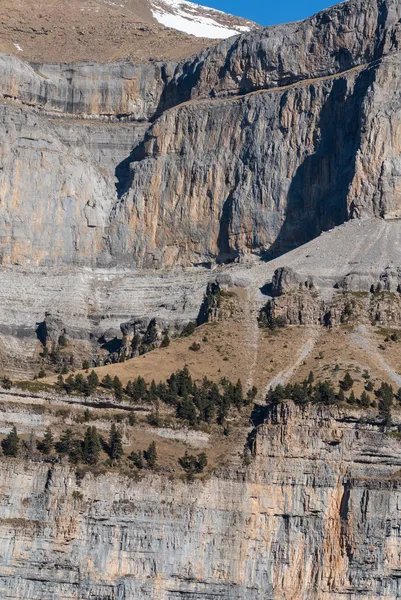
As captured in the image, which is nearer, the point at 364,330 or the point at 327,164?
the point at 364,330

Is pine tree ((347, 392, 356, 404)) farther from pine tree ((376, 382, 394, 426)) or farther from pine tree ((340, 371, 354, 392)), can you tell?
pine tree ((340, 371, 354, 392))

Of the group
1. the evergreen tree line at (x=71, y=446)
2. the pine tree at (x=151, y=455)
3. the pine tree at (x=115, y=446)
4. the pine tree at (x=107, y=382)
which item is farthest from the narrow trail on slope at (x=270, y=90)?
the evergreen tree line at (x=71, y=446)

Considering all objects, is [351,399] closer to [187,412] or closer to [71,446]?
[187,412]

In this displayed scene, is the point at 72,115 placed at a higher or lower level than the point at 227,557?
higher

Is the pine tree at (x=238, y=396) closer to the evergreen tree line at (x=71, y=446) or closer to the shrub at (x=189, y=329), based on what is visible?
the evergreen tree line at (x=71, y=446)

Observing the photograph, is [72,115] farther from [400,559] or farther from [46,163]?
[400,559]

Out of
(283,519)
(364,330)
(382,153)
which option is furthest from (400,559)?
(382,153)

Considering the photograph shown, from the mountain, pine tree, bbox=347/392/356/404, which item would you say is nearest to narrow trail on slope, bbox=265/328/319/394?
the mountain
